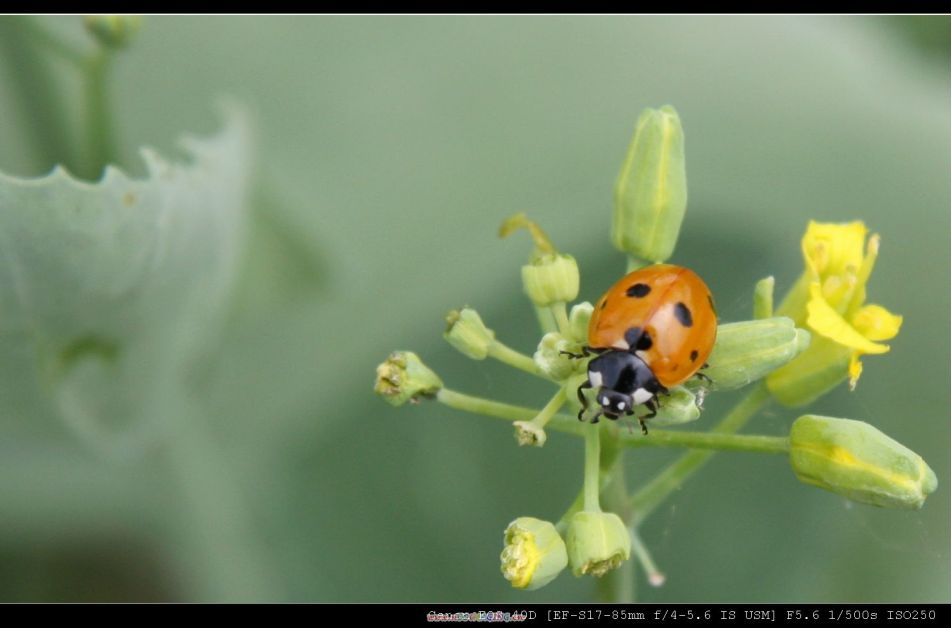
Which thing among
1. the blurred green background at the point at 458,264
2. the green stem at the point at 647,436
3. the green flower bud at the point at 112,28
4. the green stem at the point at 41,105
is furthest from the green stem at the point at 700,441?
the green stem at the point at 41,105

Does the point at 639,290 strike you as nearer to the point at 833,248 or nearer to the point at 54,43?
the point at 833,248

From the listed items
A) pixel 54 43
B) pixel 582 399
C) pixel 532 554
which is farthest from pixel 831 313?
pixel 54 43

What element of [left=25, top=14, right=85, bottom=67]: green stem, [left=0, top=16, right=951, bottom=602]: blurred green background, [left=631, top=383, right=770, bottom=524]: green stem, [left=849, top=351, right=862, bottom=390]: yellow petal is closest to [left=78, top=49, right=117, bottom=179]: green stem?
[left=25, top=14, right=85, bottom=67]: green stem

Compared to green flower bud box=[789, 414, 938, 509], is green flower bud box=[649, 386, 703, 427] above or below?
above

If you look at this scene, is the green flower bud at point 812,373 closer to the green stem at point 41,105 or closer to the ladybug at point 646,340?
the ladybug at point 646,340

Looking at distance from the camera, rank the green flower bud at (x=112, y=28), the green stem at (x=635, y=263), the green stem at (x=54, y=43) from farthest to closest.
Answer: the green stem at (x=54, y=43)
the green flower bud at (x=112, y=28)
the green stem at (x=635, y=263)

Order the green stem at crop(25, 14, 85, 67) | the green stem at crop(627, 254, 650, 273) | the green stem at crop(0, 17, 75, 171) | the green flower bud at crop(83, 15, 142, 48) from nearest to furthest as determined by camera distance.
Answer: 1. the green stem at crop(627, 254, 650, 273)
2. the green flower bud at crop(83, 15, 142, 48)
3. the green stem at crop(25, 14, 85, 67)
4. the green stem at crop(0, 17, 75, 171)

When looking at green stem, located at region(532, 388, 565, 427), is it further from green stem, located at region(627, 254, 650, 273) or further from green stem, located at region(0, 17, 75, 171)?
green stem, located at region(0, 17, 75, 171)
